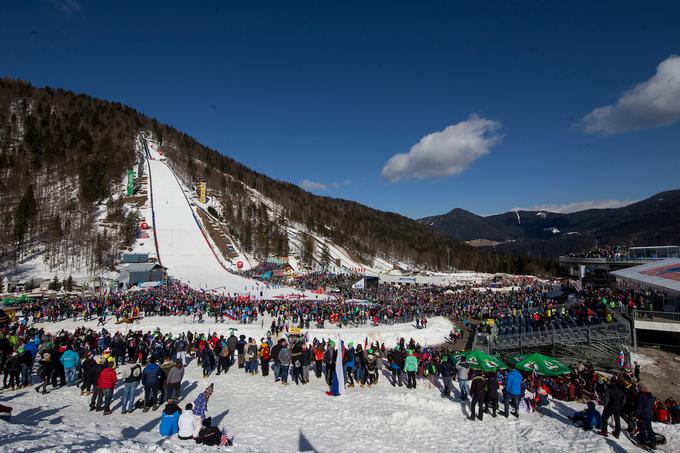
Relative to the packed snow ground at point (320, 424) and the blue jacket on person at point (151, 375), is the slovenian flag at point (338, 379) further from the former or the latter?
the blue jacket on person at point (151, 375)

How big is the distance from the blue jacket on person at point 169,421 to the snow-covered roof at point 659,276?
2211cm

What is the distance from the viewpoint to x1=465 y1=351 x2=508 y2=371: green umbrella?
12281 mm

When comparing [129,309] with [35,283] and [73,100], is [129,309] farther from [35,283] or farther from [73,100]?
[73,100]

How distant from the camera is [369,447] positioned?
278 inches

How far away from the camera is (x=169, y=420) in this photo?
6242 mm

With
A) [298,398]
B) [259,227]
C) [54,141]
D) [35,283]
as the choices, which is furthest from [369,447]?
[54,141]

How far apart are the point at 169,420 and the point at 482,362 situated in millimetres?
10149

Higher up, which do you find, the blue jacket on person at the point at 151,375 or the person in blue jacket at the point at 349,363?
the blue jacket on person at the point at 151,375

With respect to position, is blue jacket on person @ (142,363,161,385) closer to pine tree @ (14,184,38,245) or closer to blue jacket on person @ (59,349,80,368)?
blue jacket on person @ (59,349,80,368)

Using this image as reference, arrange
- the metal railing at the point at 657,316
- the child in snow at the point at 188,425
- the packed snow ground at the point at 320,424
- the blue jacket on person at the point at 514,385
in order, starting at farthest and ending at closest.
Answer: the metal railing at the point at 657,316 < the blue jacket on person at the point at 514,385 < the packed snow ground at the point at 320,424 < the child in snow at the point at 188,425

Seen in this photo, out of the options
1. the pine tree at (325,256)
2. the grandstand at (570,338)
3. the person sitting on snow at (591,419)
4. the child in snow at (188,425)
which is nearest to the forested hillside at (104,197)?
the pine tree at (325,256)

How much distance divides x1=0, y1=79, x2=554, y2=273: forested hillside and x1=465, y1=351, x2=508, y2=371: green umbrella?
190 ft

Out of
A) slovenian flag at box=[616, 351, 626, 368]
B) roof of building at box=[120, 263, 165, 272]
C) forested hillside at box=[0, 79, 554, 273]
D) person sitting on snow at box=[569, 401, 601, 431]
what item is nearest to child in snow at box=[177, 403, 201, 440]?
person sitting on snow at box=[569, 401, 601, 431]

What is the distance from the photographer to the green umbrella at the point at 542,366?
12235mm
